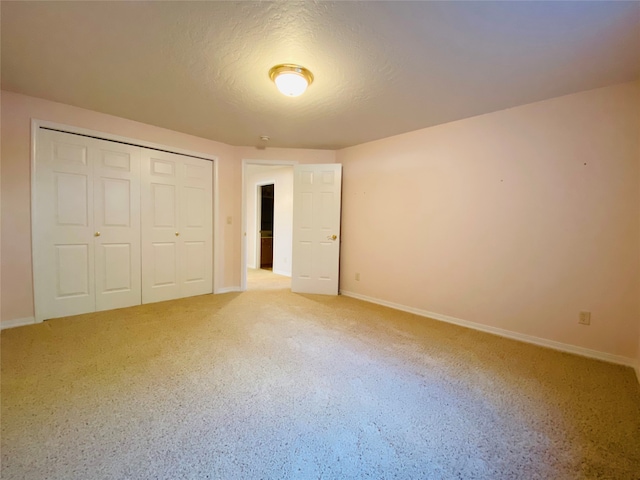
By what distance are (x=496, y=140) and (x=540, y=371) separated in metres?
2.19

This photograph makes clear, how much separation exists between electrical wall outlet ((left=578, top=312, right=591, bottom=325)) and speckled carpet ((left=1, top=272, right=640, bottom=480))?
335 mm

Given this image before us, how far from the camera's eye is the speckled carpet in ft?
4.01

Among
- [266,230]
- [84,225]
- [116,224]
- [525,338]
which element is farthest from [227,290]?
[525,338]

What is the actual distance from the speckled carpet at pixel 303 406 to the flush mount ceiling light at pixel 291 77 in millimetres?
2209

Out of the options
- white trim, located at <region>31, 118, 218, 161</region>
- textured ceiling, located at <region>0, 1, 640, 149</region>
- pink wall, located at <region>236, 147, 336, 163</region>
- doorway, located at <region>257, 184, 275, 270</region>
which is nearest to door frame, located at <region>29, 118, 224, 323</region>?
white trim, located at <region>31, 118, 218, 161</region>

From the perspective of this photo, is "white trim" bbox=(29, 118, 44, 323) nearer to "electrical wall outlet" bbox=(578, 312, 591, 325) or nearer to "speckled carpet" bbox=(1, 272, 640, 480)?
"speckled carpet" bbox=(1, 272, 640, 480)

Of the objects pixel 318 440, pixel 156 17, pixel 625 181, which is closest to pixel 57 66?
pixel 156 17

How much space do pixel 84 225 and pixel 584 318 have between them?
5.17 metres

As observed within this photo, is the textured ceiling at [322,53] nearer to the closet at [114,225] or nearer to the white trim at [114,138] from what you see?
the white trim at [114,138]

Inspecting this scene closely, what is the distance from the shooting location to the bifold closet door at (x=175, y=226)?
3.54m

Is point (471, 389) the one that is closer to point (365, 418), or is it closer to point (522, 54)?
point (365, 418)

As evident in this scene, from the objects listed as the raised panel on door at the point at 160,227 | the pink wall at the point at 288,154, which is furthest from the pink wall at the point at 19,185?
the pink wall at the point at 288,154

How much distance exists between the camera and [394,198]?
12.0 ft

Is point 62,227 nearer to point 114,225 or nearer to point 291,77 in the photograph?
point 114,225
